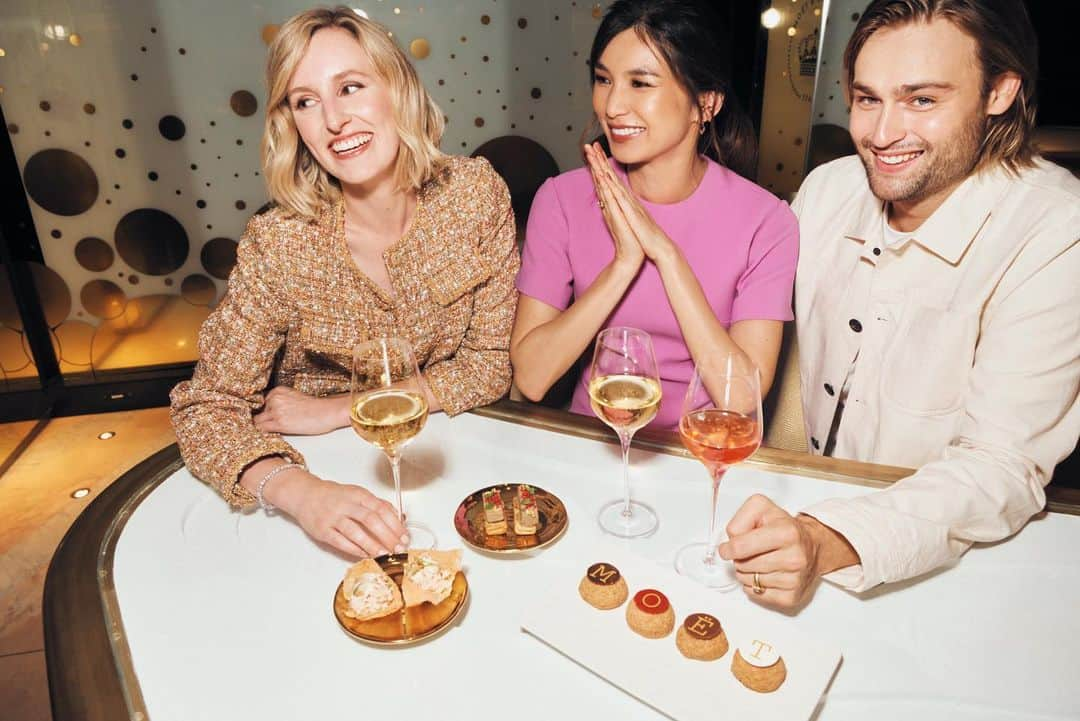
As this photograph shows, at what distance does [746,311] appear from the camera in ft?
5.82

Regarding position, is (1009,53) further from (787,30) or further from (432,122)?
Answer: (787,30)

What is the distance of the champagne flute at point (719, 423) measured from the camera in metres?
1.04

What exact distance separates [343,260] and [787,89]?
2.80 m

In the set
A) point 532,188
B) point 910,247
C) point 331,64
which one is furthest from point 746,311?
point 532,188

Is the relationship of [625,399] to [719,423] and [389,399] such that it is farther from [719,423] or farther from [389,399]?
[389,399]

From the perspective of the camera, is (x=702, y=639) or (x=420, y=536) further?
(x=420, y=536)

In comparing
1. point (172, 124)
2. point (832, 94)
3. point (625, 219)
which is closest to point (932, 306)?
point (625, 219)

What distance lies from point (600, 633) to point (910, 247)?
Answer: 46.3 inches

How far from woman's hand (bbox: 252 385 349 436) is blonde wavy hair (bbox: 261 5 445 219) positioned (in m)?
0.48

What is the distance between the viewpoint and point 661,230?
1.77m

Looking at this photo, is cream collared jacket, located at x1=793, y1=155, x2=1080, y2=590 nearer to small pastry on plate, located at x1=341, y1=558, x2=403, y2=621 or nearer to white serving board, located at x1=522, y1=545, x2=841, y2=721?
white serving board, located at x1=522, y1=545, x2=841, y2=721

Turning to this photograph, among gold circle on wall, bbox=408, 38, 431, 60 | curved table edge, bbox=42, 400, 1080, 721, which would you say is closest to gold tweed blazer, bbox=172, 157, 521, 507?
curved table edge, bbox=42, 400, 1080, 721

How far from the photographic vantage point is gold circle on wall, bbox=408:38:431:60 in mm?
3734

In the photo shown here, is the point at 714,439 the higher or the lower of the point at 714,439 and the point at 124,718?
the higher
